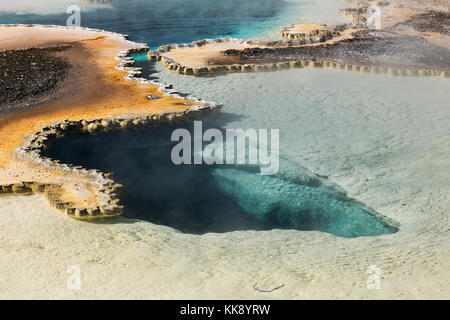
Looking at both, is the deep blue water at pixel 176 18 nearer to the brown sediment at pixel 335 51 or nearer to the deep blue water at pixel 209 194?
the brown sediment at pixel 335 51

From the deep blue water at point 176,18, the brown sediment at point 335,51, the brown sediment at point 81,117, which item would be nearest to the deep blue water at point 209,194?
the brown sediment at point 81,117

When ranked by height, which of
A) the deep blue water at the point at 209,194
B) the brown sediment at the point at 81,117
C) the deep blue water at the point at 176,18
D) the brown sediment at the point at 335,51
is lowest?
the deep blue water at the point at 209,194

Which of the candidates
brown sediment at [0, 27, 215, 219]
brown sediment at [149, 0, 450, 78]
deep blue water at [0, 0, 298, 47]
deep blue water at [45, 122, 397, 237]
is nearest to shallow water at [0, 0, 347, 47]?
deep blue water at [0, 0, 298, 47]

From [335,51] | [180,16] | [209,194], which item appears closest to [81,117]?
[209,194]

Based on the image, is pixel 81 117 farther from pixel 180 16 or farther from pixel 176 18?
pixel 180 16

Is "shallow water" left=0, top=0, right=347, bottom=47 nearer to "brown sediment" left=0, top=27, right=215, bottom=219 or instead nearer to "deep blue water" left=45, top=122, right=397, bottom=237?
"brown sediment" left=0, top=27, right=215, bottom=219
